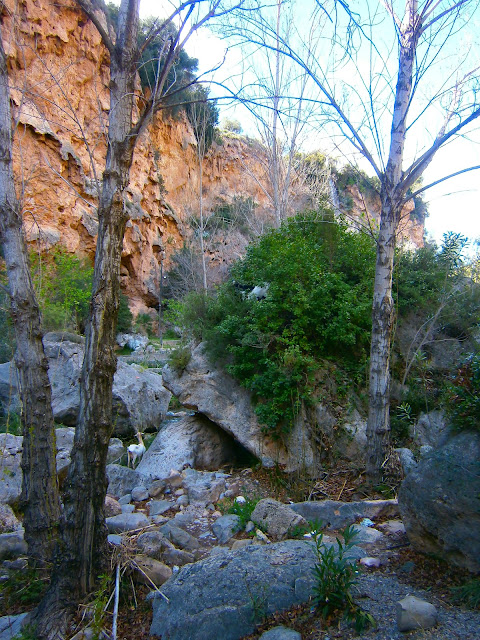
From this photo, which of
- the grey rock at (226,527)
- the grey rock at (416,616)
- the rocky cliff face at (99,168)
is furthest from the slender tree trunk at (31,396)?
the rocky cliff face at (99,168)

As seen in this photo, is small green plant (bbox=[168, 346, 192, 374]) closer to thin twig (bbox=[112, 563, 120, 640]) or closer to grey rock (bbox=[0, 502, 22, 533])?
A: grey rock (bbox=[0, 502, 22, 533])

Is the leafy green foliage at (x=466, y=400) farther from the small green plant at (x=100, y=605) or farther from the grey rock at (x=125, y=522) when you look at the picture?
the grey rock at (x=125, y=522)

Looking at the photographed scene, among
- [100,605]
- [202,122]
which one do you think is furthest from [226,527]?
[202,122]

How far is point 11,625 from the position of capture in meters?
2.93

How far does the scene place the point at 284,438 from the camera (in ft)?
19.9

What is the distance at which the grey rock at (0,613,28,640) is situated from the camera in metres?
2.84

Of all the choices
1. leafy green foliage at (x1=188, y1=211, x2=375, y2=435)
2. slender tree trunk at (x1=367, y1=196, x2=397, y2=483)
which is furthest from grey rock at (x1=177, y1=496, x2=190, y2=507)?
slender tree trunk at (x1=367, y1=196, x2=397, y2=483)

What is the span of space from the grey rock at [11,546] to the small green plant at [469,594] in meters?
3.43

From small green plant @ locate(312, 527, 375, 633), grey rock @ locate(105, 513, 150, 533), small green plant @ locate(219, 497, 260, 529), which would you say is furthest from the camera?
small green plant @ locate(219, 497, 260, 529)

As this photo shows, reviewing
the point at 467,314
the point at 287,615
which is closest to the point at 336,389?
the point at 467,314

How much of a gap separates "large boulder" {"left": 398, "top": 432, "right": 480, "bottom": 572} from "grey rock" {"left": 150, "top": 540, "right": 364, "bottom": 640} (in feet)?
2.50

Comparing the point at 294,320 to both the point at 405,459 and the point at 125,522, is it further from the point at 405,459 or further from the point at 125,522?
the point at 125,522

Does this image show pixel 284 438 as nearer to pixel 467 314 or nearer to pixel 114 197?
pixel 467 314

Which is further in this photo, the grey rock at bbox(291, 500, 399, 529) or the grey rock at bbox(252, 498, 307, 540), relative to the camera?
the grey rock at bbox(291, 500, 399, 529)
